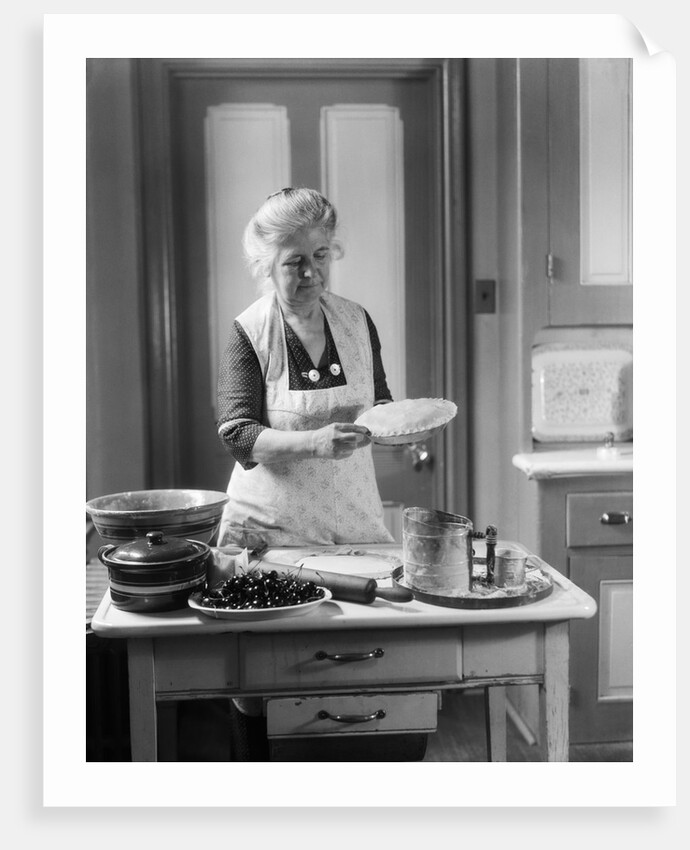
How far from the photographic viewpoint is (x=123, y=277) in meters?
2.99

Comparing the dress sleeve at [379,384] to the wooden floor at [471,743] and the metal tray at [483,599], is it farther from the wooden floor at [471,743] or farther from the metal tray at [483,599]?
the wooden floor at [471,743]

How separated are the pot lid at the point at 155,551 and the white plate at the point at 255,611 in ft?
0.32

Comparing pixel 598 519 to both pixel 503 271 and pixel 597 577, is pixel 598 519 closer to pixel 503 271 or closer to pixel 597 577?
pixel 597 577

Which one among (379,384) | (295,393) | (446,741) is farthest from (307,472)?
(446,741)

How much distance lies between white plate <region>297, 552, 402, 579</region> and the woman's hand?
0.25m

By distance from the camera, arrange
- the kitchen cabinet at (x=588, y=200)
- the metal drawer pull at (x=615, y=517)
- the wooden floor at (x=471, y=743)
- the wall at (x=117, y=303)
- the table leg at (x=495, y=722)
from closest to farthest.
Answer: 1. the table leg at (x=495, y=722)
2. the wooden floor at (x=471, y=743)
3. the kitchen cabinet at (x=588, y=200)
4. the metal drawer pull at (x=615, y=517)
5. the wall at (x=117, y=303)

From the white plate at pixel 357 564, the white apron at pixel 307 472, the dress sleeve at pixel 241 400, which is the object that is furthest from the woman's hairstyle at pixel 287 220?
the white plate at pixel 357 564

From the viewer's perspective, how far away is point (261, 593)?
171 centimetres

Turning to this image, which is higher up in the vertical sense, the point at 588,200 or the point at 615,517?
the point at 588,200

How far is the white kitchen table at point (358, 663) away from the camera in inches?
67.9

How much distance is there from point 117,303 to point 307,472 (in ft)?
3.74

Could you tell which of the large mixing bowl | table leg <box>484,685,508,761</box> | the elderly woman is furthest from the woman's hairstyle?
table leg <box>484,685,508,761</box>

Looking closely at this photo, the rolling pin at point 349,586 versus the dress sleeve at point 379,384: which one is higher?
the dress sleeve at point 379,384

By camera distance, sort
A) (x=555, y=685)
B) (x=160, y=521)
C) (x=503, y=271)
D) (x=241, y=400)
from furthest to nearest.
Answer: (x=503, y=271) → (x=241, y=400) → (x=160, y=521) → (x=555, y=685)
